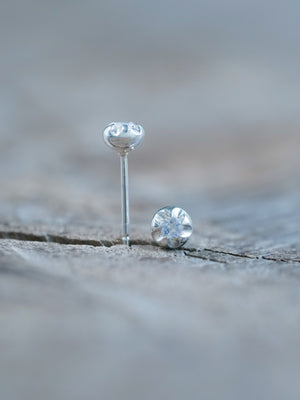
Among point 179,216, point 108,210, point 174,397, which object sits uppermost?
point 108,210

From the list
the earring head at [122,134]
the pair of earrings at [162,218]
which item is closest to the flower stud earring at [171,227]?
the pair of earrings at [162,218]

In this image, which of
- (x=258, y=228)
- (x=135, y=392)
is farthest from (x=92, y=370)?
(x=258, y=228)

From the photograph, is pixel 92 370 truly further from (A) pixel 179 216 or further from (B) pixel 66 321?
(A) pixel 179 216

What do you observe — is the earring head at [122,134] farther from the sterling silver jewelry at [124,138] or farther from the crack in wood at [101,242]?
the crack in wood at [101,242]

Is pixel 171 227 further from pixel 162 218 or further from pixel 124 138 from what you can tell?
pixel 124 138

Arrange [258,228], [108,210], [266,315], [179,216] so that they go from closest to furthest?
[266,315] → [179,216] → [258,228] → [108,210]

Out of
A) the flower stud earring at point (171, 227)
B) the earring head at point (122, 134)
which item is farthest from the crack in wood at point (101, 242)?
the earring head at point (122, 134)

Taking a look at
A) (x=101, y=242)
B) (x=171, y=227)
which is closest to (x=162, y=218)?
(x=171, y=227)

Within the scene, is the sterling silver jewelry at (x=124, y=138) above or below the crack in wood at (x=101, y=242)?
above
